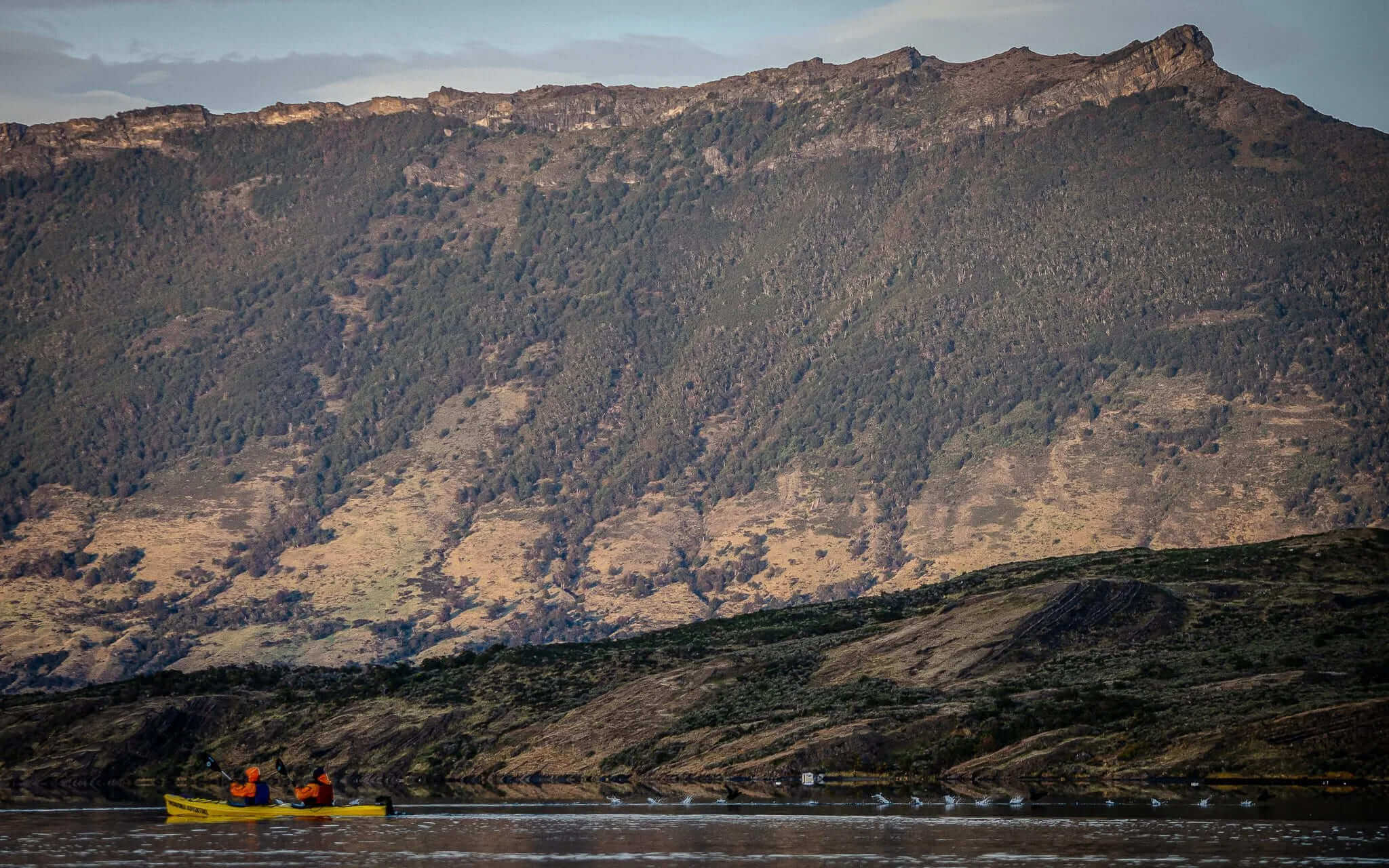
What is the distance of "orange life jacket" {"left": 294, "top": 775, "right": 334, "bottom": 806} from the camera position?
340 feet

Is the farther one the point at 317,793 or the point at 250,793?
the point at 250,793

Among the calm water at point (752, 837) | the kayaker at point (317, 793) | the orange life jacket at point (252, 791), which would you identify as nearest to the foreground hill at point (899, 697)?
the calm water at point (752, 837)

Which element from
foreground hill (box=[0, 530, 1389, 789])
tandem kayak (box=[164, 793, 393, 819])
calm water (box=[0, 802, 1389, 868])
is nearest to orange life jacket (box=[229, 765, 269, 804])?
tandem kayak (box=[164, 793, 393, 819])

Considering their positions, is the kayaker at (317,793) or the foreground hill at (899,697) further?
the foreground hill at (899,697)

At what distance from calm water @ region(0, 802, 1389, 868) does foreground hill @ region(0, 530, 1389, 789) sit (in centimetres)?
1543

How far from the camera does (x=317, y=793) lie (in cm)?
10381

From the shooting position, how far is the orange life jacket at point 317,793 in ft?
340

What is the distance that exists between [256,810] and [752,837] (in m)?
29.7

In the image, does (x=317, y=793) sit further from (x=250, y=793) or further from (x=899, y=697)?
(x=899, y=697)

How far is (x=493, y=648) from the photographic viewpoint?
631 ft

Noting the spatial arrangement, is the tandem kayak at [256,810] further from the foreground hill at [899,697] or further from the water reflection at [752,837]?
the foreground hill at [899,697]

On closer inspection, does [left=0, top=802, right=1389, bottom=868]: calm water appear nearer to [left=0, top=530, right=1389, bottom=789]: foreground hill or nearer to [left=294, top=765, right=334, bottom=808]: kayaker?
[left=294, top=765, right=334, bottom=808]: kayaker


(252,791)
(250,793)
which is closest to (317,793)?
(252,791)

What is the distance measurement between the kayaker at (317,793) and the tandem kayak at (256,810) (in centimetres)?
69
